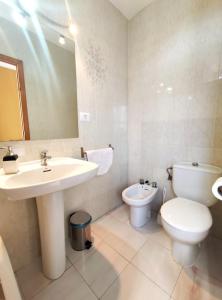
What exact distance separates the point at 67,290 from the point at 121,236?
65 cm

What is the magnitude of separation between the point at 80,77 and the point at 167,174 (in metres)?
1.43

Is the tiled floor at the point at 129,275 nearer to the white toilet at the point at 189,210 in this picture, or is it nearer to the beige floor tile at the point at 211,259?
the beige floor tile at the point at 211,259

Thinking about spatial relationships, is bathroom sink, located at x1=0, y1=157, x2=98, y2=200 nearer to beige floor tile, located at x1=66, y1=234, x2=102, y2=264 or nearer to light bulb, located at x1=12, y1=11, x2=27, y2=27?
beige floor tile, located at x1=66, y1=234, x2=102, y2=264

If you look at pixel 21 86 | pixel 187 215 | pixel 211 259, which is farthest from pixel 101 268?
pixel 21 86

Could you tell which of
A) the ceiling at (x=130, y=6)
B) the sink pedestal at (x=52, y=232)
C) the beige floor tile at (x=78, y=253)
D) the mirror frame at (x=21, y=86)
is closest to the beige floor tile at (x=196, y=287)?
the beige floor tile at (x=78, y=253)

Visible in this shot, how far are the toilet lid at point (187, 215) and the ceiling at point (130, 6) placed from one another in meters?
2.14

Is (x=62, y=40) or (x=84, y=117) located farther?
(x=84, y=117)

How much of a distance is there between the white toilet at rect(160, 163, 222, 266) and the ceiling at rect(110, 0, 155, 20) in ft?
6.02

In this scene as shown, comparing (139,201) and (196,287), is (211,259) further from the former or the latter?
(139,201)

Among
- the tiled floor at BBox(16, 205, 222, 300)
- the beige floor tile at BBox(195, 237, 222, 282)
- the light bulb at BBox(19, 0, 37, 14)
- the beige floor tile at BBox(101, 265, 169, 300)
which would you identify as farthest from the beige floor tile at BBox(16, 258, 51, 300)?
the light bulb at BBox(19, 0, 37, 14)

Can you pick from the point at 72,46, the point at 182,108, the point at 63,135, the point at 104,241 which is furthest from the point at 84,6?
the point at 104,241

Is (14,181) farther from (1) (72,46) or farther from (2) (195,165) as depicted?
(2) (195,165)

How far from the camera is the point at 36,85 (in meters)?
1.12

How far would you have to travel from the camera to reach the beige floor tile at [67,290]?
94 cm
